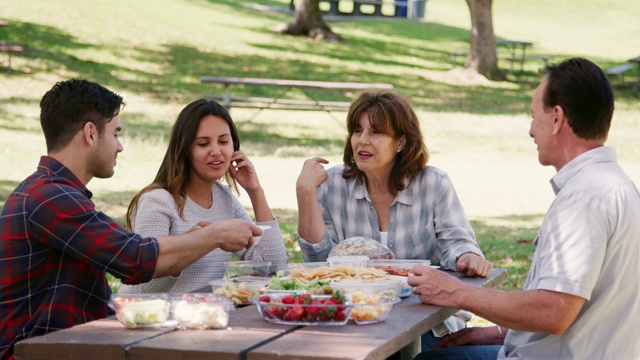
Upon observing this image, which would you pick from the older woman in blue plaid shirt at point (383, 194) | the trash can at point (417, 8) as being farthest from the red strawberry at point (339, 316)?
the trash can at point (417, 8)

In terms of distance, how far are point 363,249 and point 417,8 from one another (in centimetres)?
3767

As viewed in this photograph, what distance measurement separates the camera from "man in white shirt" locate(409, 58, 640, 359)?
3158 mm

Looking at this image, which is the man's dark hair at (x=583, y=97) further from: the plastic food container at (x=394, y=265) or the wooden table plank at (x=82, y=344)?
the wooden table plank at (x=82, y=344)

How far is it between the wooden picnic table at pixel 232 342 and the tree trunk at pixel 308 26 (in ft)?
91.8

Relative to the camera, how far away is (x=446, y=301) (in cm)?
347

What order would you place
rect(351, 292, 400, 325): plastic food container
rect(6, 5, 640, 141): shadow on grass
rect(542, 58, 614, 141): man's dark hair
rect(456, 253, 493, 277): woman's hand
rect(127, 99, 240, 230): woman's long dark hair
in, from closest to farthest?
rect(351, 292, 400, 325): plastic food container
rect(542, 58, 614, 141): man's dark hair
rect(456, 253, 493, 277): woman's hand
rect(127, 99, 240, 230): woman's long dark hair
rect(6, 5, 640, 141): shadow on grass

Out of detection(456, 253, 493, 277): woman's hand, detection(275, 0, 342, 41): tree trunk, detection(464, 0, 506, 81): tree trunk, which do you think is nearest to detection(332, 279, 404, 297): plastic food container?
detection(456, 253, 493, 277): woman's hand

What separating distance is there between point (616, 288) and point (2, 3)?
25618 mm

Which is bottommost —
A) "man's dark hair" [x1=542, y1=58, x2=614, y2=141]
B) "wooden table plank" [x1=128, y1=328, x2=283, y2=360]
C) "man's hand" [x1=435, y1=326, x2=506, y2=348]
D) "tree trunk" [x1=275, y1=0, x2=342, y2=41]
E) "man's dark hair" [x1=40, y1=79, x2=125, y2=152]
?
"tree trunk" [x1=275, y1=0, x2=342, y2=41]

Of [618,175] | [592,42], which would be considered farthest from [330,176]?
[592,42]

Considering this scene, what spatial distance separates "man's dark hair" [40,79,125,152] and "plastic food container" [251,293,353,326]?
103 cm

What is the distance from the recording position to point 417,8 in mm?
41125

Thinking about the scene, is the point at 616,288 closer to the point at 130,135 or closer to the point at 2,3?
the point at 130,135

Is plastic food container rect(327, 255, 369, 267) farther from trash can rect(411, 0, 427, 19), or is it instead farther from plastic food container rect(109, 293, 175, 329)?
trash can rect(411, 0, 427, 19)
